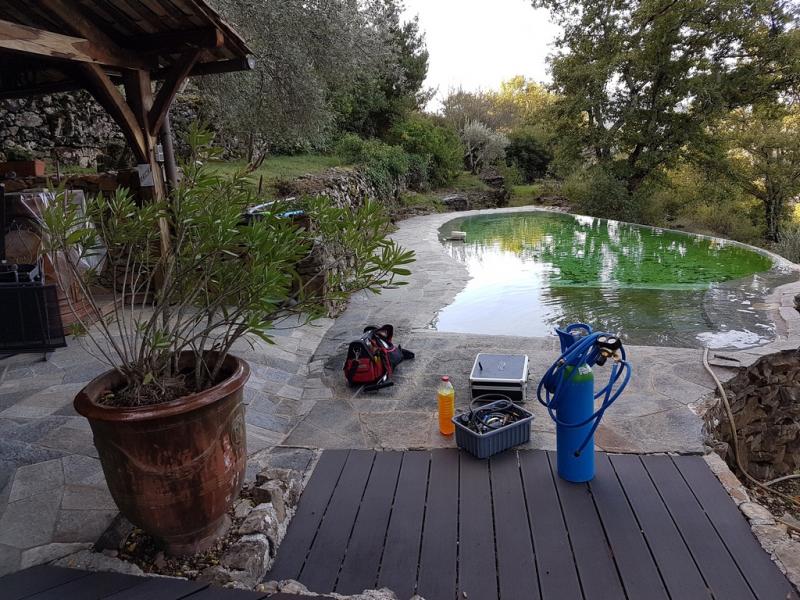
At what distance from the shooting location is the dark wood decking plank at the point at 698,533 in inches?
75.0

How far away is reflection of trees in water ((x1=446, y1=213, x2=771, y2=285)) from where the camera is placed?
26.9 feet

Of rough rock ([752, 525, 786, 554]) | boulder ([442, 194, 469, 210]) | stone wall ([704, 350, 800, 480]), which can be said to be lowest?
stone wall ([704, 350, 800, 480])

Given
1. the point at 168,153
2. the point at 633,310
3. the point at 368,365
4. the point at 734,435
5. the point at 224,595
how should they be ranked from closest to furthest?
the point at 224,595 < the point at 734,435 < the point at 368,365 < the point at 168,153 < the point at 633,310

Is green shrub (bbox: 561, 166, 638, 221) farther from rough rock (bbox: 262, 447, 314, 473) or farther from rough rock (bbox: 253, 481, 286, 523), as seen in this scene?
rough rock (bbox: 253, 481, 286, 523)

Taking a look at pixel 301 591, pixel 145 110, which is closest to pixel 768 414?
pixel 301 591

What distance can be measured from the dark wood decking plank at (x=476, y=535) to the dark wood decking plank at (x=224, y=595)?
782 mm

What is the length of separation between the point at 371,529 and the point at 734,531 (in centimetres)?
160

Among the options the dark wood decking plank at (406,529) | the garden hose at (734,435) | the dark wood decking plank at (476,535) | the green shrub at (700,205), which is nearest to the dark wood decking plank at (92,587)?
the dark wood decking plank at (406,529)

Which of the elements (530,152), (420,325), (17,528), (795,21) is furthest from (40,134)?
(530,152)

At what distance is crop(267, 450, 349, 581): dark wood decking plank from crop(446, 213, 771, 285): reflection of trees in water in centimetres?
582

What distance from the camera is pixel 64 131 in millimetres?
8906

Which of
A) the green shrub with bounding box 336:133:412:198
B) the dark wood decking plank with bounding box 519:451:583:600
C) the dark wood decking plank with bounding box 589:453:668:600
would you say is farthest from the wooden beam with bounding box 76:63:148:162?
the green shrub with bounding box 336:133:412:198

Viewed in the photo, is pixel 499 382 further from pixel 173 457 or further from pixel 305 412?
pixel 173 457

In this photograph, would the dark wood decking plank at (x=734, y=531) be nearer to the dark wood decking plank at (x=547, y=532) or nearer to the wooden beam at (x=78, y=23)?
the dark wood decking plank at (x=547, y=532)
